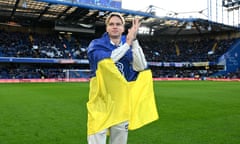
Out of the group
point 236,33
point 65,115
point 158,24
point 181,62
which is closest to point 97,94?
point 65,115

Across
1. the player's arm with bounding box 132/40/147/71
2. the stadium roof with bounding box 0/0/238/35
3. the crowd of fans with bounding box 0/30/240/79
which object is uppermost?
the stadium roof with bounding box 0/0/238/35

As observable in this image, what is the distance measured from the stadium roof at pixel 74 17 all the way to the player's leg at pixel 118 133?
39.1m

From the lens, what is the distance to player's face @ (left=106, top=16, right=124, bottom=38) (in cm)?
342

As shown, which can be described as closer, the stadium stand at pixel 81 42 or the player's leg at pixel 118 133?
the player's leg at pixel 118 133

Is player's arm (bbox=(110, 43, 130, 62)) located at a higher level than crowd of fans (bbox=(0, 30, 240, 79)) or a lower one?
higher

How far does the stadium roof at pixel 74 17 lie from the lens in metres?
43.0

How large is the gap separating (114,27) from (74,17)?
48406mm

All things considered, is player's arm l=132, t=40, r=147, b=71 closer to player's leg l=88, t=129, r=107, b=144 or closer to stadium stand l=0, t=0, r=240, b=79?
player's leg l=88, t=129, r=107, b=144

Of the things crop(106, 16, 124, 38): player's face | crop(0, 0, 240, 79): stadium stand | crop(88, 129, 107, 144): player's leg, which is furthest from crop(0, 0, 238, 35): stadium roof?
crop(88, 129, 107, 144): player's leg

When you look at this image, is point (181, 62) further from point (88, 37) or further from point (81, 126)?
point (81, 126)

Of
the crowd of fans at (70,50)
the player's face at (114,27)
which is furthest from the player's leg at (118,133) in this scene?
the crowd of fans at (70,50)

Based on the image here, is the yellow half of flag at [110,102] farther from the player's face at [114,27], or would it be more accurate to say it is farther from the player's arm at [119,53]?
the player's face at [114,27]

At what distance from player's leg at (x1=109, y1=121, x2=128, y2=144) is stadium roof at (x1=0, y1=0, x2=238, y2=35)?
3914 centimetres

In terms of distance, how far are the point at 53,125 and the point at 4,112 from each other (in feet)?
12.8
